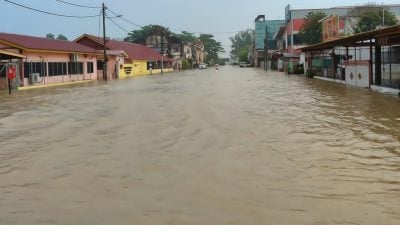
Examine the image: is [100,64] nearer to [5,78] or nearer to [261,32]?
[5,78]

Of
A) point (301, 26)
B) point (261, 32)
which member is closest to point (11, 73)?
point (301, 26)

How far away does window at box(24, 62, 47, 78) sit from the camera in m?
39.8

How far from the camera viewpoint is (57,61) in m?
46.4

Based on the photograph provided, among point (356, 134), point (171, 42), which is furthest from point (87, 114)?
point (171, 42)

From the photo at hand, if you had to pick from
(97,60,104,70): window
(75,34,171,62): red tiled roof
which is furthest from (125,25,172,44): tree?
(97,60,104,70): window

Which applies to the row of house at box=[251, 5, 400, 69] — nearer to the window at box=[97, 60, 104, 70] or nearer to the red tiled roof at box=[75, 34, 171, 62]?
the red tiled roof at box=[75, 34, 171, 62]

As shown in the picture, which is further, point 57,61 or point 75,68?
point 75,68

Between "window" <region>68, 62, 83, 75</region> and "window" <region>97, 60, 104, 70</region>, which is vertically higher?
"window" <region>97, 60, 104, 70</region>

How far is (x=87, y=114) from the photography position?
18.7 meters

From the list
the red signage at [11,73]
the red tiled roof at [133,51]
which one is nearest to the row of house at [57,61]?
the red tiled roof at [133,51]

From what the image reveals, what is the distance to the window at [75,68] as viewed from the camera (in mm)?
49719

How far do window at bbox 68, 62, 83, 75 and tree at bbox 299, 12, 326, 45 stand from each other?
118 ft

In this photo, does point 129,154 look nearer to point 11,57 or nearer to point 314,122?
point 314,122

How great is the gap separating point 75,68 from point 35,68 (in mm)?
A: 9757
